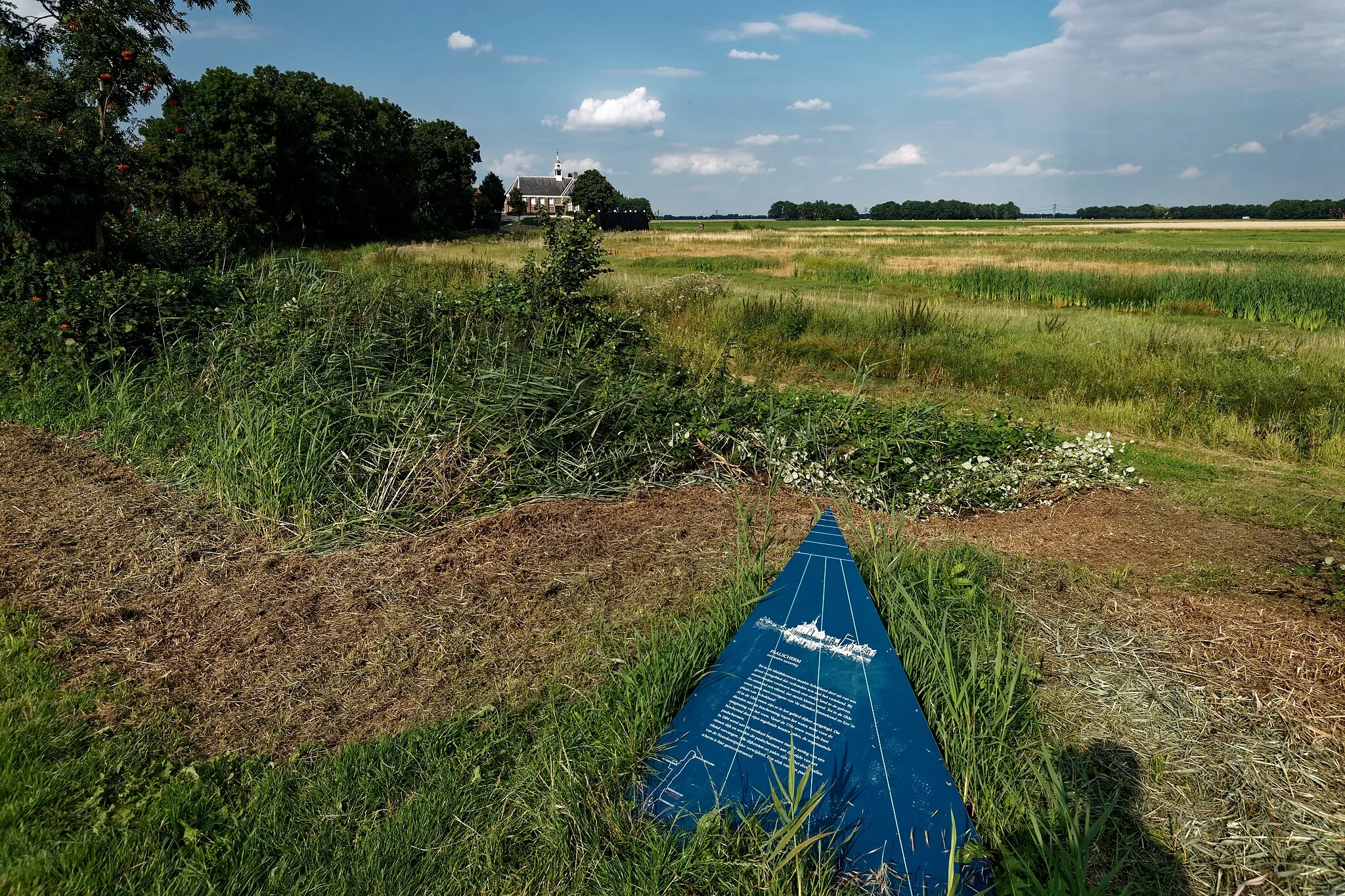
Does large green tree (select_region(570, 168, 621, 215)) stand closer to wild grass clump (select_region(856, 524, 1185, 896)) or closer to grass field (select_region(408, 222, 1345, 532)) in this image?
grass field (select_region(408, 222, 1345, 532))

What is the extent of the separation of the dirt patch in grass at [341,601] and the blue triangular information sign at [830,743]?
2.33 feet

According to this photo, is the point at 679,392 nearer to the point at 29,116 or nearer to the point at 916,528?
the point at 916,528

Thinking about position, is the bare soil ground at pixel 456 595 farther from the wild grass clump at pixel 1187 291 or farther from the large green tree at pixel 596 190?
the large green tree at pixel 596 190

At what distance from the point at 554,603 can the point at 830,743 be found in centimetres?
172

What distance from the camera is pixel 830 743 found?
283cm

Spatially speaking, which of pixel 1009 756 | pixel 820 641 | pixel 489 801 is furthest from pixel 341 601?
pixel 1009 756

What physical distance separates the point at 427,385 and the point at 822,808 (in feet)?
13.4

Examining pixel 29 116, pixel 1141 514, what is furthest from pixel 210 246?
pixel 1141 514

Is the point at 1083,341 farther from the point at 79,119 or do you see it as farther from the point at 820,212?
the point at 820,212

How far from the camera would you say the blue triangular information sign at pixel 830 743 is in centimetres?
253

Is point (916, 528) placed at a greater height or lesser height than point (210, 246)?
lesser

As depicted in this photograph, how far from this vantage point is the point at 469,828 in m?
2.67

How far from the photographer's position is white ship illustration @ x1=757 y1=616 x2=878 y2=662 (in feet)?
10.4

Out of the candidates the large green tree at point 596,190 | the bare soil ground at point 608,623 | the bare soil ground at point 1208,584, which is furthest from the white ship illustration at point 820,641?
the large green tree at point 596,190
